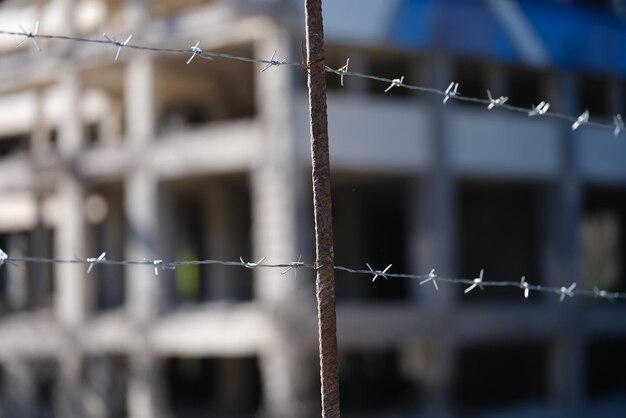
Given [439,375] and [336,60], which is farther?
[336,60]

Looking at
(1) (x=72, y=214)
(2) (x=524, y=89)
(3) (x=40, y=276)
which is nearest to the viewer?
(1) (x=72, y=214)

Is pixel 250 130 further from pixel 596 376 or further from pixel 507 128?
pixel 596 376

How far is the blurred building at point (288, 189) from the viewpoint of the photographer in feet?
70.1

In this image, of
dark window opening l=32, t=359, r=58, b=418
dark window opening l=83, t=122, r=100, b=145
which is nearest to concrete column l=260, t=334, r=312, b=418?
dark window opening l=32, t=359, r=58, b=418

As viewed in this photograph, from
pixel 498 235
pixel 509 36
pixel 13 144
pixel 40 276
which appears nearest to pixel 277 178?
pixel 509 36

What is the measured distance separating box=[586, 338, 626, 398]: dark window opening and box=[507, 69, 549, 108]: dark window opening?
865 cm

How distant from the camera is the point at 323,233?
6.44 meters

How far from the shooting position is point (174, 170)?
891 inches

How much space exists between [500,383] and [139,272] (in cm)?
1354

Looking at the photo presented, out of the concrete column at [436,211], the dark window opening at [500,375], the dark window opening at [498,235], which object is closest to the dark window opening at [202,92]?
the concrete column at [436,211]

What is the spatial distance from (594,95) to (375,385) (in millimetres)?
11545

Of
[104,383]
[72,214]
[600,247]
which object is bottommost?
[104,383]

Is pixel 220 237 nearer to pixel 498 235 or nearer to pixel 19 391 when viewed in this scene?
pixel 19 391

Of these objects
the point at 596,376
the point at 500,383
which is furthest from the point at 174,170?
the point at 596,376
